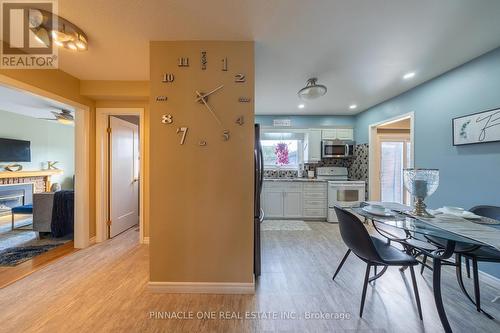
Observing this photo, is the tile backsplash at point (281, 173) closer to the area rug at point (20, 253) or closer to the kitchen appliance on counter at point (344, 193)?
the kitchen appliance on counter at point (344, 193)

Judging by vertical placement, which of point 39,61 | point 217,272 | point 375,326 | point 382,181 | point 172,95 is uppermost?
point 39,61

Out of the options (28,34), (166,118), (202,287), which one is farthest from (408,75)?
(28,34)

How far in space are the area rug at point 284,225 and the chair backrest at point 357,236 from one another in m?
2.03

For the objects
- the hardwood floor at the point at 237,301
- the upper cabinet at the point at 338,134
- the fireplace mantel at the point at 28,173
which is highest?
the upper cabinet at the point at 338,134

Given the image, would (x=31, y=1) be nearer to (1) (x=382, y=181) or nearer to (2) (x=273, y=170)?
(2) (x=273, y=170)

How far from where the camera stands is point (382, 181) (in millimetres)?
4715

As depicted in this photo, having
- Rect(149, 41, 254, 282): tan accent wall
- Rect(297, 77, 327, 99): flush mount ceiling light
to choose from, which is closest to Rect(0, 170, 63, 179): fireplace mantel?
Rect(149, 41, 254, 282): tan accent wall

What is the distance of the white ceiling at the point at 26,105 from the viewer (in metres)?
3.29

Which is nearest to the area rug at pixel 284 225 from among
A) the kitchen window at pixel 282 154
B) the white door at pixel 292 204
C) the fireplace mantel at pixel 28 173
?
the white door at pixel 292 204

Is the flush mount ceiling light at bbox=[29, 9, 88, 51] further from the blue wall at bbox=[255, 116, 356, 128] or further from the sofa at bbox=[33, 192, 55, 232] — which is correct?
the blue wall at bbox=[255, 116, 356, 128]

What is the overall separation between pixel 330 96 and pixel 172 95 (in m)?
2.68

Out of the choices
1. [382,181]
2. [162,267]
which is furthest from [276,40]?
[382,181]

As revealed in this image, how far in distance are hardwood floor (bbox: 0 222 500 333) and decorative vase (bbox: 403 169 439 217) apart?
83cm

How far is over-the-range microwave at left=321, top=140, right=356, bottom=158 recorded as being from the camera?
175 inches
